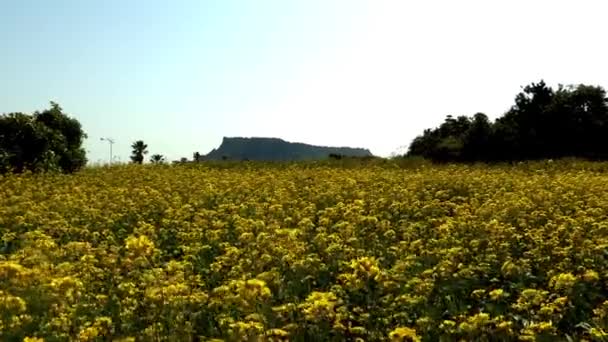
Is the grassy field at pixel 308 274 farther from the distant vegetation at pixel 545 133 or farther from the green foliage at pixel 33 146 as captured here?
the distant vegetation at pixel 545 133

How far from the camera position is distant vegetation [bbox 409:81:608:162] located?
101 ft

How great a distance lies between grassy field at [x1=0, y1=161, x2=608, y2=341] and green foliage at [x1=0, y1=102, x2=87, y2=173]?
8.52m

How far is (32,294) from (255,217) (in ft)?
15.2

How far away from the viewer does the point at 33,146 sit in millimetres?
18828

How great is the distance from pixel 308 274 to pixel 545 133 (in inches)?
1109

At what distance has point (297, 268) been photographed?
5938mm

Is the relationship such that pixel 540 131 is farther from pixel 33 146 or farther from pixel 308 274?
pixel 308 274

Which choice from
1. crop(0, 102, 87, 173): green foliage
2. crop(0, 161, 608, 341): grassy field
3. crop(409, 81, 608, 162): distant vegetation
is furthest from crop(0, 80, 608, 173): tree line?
crop(0, 161, 608, 341): grassy field

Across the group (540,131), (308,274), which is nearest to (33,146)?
(308,274)

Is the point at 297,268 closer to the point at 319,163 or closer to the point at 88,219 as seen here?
the point at 88,219

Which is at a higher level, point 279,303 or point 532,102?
point 532,102

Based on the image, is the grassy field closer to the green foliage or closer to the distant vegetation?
the green foliage

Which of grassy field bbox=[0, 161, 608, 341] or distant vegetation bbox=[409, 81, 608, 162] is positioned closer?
grassy field bbox=[0, 161, 608, 341]

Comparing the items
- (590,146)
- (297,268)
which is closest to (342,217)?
(297,268)
